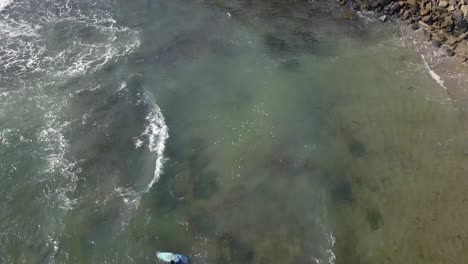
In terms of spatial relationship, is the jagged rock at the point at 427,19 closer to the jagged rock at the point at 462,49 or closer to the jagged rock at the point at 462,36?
the jagged rock at the point at 462,36

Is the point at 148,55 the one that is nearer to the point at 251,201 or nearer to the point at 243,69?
the point at 243,69

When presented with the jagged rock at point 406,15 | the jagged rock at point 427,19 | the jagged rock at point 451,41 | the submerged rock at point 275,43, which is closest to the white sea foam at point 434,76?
the jagged rock at point 451,41

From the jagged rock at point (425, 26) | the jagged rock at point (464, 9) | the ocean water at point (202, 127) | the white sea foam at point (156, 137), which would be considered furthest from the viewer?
the jagged rock at point (425, 26)

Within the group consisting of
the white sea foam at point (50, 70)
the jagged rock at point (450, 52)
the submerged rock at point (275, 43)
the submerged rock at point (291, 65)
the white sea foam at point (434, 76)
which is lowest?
the white sea foam at point (50, 70)

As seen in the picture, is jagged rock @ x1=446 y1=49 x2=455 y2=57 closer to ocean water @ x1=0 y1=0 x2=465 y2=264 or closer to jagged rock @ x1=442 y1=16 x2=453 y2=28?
ocean water @ x1=0 y1=0 x2=465 y2=264

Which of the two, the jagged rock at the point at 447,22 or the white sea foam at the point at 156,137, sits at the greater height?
the jagged rock at the point at 447,22

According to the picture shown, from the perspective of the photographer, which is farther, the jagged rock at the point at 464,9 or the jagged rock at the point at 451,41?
the jagged rock at the point at 464,9

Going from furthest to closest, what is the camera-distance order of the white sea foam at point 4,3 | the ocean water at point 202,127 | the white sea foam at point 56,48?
the white sea foam at point 4,3
the white sea foam at point 56,48
the ocean water at point 202,127

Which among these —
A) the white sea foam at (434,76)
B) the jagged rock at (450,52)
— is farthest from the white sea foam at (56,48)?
the jagged rock at (450,52)

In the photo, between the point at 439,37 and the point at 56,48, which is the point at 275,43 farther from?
the point at 56,48
